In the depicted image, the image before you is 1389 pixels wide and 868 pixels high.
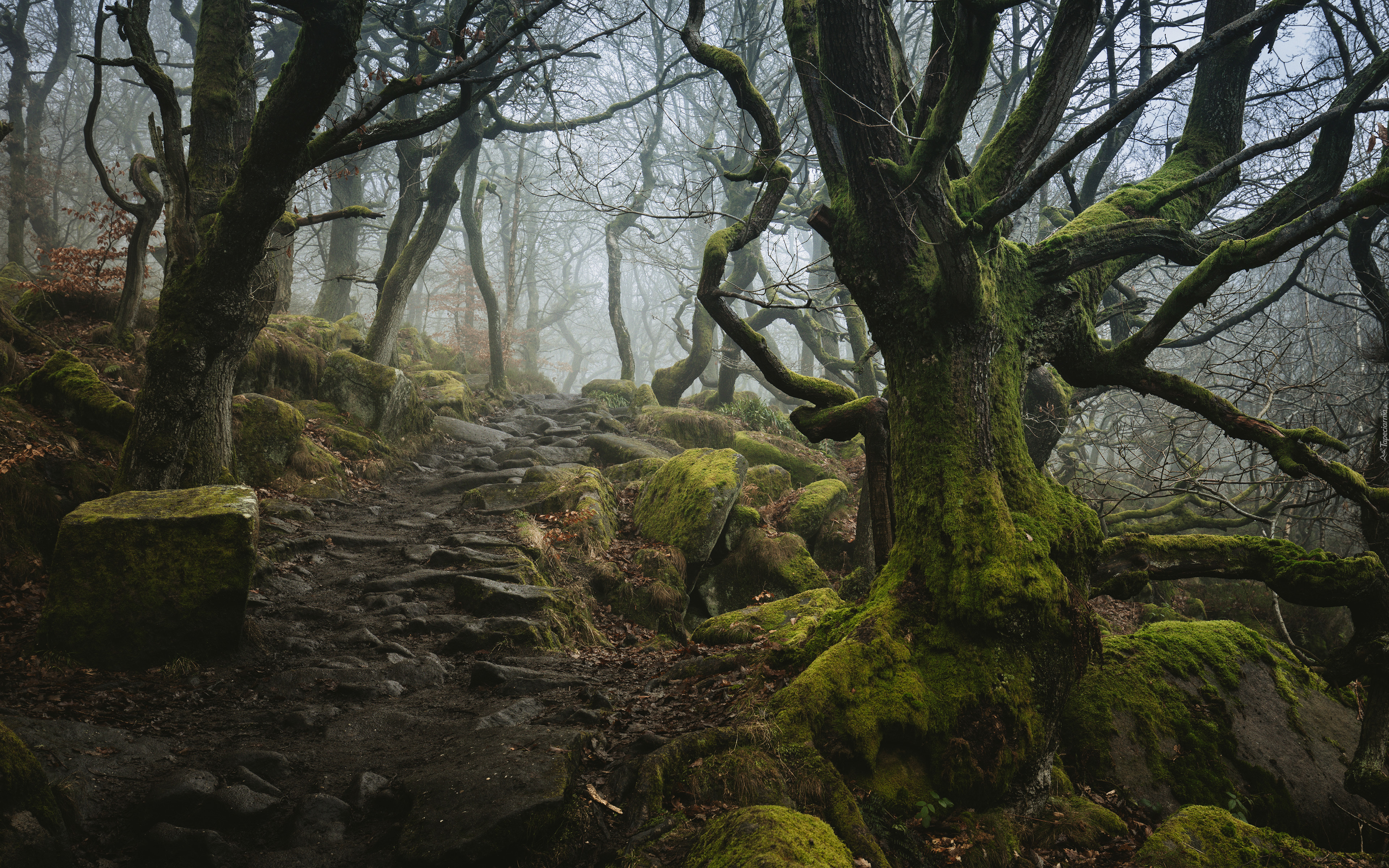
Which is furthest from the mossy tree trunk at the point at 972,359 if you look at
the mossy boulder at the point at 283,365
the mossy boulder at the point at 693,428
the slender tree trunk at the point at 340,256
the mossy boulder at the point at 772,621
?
the slender tree trunk at the point at 340,256

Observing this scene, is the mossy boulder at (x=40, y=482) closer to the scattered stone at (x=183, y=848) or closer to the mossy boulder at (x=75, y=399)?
the mossy boulder at (x=75, y=399)

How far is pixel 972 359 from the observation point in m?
4.50

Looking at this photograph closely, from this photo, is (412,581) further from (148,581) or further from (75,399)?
(75,399)

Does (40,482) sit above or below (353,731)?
above

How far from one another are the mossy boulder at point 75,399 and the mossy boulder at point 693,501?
18.0ft

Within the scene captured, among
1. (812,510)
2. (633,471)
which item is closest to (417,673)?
(812,510)

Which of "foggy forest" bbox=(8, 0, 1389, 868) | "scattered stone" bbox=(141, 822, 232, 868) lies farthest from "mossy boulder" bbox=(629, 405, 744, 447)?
"scattered stone" bbox=(141, 822, 232, 868)

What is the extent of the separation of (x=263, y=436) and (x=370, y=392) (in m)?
3.04

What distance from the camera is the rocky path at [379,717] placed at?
9.25ft

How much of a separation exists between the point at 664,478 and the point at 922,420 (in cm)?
510

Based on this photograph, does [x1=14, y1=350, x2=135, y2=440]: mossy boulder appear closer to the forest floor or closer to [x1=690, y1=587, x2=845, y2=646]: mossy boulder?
the forest floor

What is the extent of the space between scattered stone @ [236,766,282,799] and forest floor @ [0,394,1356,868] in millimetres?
11

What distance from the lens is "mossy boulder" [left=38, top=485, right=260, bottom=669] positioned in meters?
4.07

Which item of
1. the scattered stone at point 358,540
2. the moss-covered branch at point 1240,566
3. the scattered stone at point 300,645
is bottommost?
the scattered stone at point 300,645
